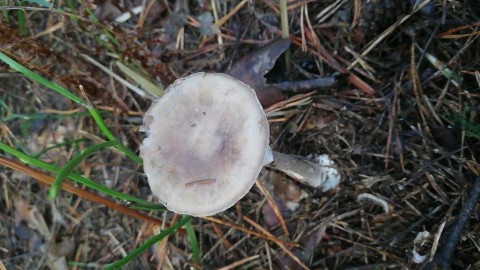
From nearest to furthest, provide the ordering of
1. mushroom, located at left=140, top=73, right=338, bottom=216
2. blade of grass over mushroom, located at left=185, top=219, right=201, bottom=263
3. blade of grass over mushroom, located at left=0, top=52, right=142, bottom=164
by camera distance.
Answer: mushroom, located at left=140, top=73, right=338, bottom=216 < blade of grass over mushroom, located at left=0, top=52, right=142, bottom=164 < blade of grass over mushroom, located at left=185, top=219, right=201, bottom=263

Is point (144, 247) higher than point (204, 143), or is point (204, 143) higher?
point (204, 143)

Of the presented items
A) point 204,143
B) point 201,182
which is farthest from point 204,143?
point 201,182

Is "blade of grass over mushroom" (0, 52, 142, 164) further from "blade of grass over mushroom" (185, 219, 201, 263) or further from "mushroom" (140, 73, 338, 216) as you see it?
"blade of grass over mushroom" (185, 219, 201, 263)

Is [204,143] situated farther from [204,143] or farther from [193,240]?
[193,240]

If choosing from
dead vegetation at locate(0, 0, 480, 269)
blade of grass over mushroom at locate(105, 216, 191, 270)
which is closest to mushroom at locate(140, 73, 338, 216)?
blade of grass over mushroom at locate(105, 216, 191, 270)

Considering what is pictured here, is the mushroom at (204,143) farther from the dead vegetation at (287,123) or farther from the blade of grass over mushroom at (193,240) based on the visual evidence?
the dead vegetation at (287,123)

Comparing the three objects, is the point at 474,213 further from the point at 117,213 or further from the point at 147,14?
the point at 147,14
